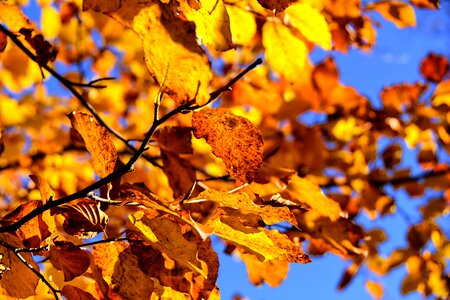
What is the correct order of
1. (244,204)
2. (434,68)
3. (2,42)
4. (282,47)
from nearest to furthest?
(244,204) → (2,42) → (282,47) → (434,68)

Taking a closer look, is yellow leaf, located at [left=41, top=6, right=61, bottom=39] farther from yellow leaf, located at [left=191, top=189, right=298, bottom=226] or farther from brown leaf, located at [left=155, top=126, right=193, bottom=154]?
yellow leaf, located at [left=191, top=189, right=298, bottom=226]

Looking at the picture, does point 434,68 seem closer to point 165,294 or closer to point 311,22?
point 311,22

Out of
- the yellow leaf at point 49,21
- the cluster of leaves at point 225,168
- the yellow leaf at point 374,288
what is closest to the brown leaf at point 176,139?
the cluster of leaves at point 225,168

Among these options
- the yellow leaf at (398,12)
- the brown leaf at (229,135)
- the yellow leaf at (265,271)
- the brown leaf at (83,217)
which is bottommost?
the yellow leaf at (265,271)

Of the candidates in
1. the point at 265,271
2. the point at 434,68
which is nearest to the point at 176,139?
the point at 265,271

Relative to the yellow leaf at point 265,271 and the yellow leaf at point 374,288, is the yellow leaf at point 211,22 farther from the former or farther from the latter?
the yellow leaf at point 374,288

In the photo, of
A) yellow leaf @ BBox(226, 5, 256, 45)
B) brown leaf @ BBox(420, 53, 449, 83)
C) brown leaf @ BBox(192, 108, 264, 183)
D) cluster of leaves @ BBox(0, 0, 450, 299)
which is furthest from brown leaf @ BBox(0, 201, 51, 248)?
brown leaf @ BBox(420, 53, 449, 83)

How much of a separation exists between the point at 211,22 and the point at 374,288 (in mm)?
2353

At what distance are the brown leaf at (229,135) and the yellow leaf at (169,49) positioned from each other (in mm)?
89

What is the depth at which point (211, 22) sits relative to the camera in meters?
0.63

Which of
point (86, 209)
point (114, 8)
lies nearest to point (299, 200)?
point (86, 209)

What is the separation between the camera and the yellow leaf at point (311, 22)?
43.5 inches

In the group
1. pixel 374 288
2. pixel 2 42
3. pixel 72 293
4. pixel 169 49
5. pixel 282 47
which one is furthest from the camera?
pixel 374 288

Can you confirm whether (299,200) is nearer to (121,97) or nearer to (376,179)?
(376,179)
